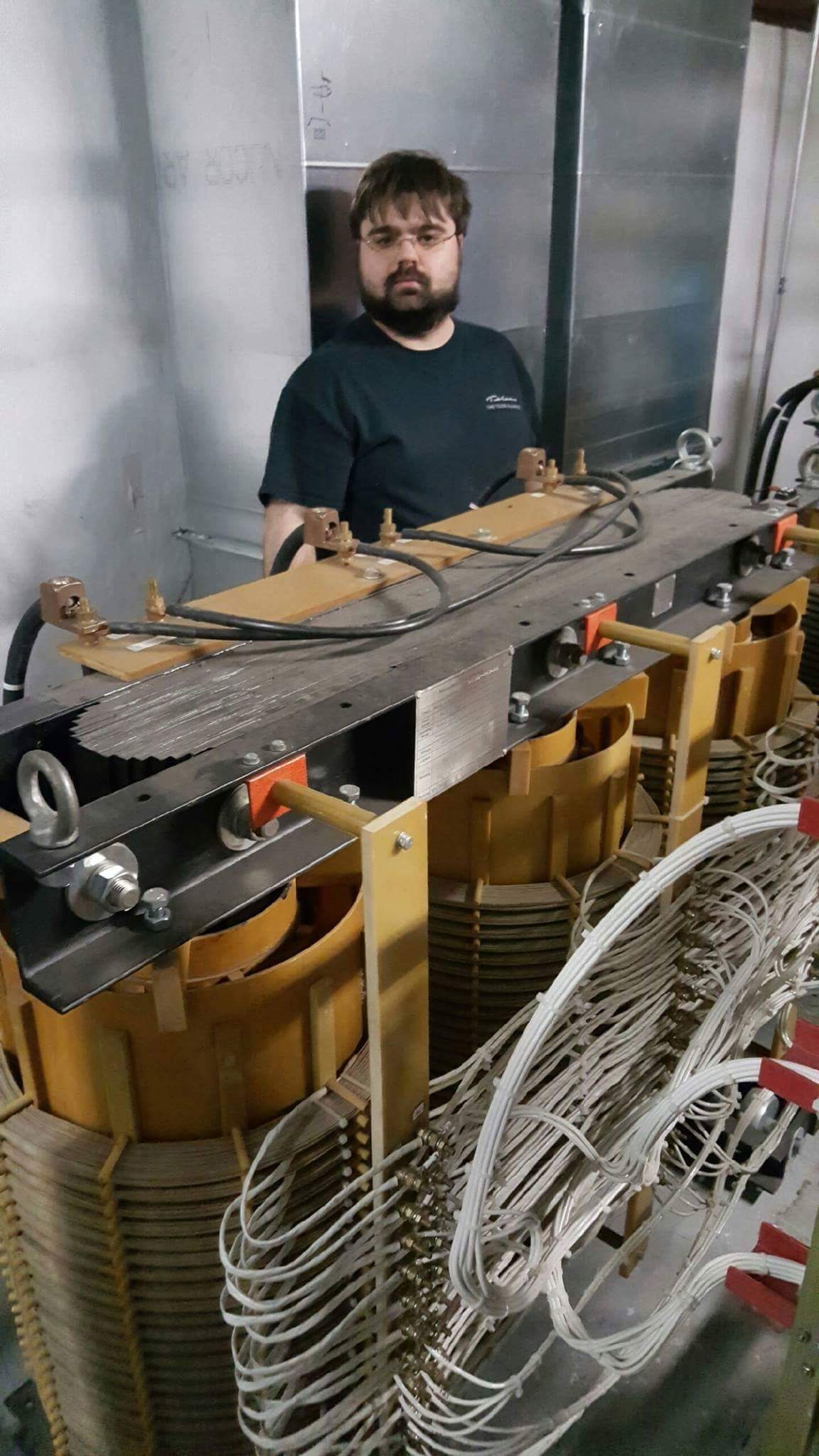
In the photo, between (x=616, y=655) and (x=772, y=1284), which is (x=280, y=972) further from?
(x=772, y=1284)

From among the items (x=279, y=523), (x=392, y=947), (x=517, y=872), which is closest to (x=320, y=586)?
(x=517, y=872)

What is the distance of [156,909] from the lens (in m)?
0.77

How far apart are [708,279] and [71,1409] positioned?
9.84 feet

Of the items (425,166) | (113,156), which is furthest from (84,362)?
(425,166)

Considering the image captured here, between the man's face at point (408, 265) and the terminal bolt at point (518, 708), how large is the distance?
4.09 ft

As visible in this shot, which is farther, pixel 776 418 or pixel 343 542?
pixel 776 418

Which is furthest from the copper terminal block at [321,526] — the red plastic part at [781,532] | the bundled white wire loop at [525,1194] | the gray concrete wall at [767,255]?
the gray concrete wall at [767,255]

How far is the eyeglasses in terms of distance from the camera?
6.55ft

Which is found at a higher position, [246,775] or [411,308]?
[411,308]

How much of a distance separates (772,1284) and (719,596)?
0.89 metres

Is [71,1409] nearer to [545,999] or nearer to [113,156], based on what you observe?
[545,999]

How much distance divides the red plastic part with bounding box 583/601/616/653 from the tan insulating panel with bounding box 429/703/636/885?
12 centimetres

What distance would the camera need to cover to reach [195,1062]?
923 mm

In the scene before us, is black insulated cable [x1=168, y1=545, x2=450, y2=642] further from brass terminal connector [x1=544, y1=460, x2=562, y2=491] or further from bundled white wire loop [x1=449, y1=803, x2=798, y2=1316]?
brass terminal connector [x1=544, y1=460, x2=562, y2=491]
